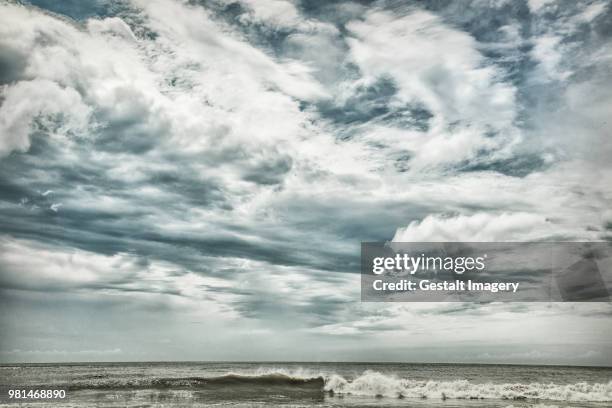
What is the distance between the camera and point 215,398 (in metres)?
17.0

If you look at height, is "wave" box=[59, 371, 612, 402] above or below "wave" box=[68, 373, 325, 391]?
above

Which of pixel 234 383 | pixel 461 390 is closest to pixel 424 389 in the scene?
pixel 461 390

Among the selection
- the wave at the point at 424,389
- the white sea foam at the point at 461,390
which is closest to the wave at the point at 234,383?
the wave at the point at 424,389

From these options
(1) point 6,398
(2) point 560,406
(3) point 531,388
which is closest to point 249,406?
(1) point 6,398

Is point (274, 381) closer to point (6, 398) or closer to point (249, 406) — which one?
point (249, 406)

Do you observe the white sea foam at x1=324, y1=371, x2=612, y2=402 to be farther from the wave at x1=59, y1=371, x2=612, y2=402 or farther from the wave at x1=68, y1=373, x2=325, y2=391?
the wave at x1=68, y1=373, x2=325, y2=391

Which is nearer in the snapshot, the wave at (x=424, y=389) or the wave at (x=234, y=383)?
the wave at (x=424, y=389)

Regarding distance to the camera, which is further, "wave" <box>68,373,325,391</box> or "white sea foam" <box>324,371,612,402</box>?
"wave" <box>68,373,325,391</box>

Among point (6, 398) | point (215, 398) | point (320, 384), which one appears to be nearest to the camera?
point (6, 398)

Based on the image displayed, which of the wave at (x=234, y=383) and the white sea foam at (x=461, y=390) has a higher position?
the white sea foam at (x=461, y=390)

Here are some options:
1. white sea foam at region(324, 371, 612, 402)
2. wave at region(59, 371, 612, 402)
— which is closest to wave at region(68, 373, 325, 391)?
wave at region(59, 371, 612, 402)

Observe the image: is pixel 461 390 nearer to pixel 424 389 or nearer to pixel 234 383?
pixel 424 389

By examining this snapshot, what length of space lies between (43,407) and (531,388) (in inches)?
700

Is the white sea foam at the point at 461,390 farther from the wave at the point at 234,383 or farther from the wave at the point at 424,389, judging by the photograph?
the wave at the point at 234,383
